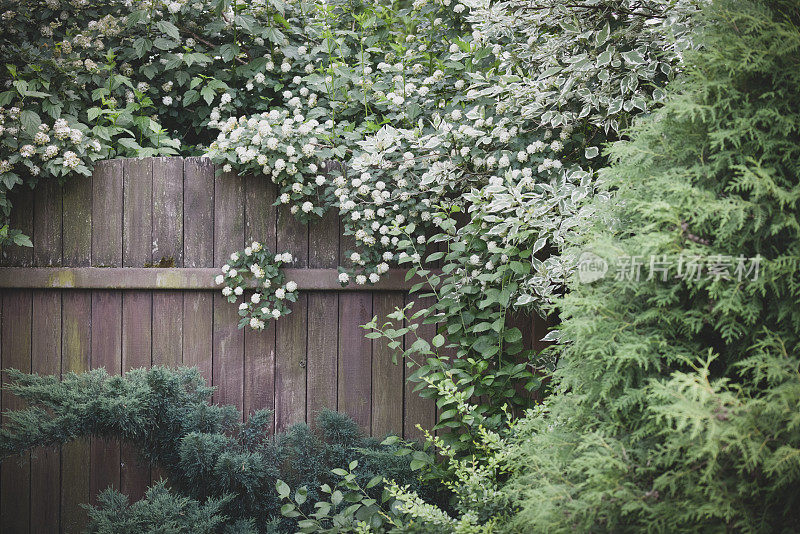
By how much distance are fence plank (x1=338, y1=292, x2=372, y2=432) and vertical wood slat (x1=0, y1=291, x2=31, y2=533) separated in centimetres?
149

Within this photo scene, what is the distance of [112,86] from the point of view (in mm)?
2885

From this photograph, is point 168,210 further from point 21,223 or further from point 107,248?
point 21,223

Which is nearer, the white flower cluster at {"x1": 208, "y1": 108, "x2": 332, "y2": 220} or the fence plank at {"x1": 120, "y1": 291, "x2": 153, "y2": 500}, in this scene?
the white flower cluster at {"x1": 208, "y1": 108, "x2": 332, "y2": 220}

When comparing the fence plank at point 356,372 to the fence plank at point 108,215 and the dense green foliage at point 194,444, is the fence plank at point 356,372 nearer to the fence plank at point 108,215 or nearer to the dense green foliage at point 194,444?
the dense green foliage at point 194,444

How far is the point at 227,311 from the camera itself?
2770 mm

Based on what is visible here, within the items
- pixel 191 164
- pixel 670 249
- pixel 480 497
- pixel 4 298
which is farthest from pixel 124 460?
pixel 670 249

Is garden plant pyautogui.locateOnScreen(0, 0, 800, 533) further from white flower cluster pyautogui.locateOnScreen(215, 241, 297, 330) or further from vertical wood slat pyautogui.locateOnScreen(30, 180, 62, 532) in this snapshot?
vertical wood slat pyautogui.locateOnScreen(30, 180, 62, 532)

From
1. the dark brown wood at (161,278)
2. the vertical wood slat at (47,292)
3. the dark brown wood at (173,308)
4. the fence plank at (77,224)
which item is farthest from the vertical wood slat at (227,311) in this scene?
the vertical wood slat at (47,292)

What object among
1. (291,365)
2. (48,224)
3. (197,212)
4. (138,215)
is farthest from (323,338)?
(48,224)

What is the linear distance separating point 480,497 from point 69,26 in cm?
313

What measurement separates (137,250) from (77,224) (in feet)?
1.03

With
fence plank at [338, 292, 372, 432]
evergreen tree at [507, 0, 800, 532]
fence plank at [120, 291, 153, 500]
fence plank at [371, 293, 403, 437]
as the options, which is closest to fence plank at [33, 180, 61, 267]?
fence plank at [120, 291, 153, 500]

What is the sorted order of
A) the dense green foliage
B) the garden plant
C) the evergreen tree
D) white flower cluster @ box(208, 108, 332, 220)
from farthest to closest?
1. white flower cluster @ box(208, 108, 332, 220)
2. the dense green foliage
3. the garden plant
4. the evergreen tree

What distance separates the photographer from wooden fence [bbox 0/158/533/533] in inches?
107
